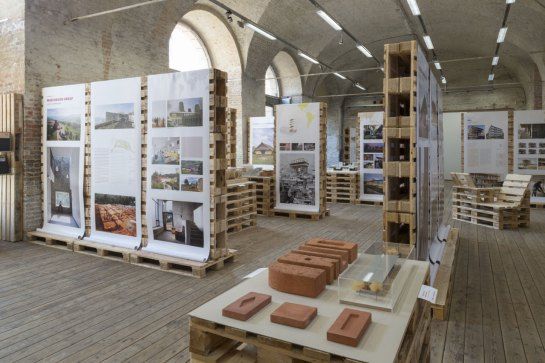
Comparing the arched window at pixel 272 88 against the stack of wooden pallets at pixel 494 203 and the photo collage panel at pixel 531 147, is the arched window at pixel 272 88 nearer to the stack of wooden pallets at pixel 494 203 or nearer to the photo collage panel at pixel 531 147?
the photo collage panel at pixel 531 147

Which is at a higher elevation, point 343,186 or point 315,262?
point 343,186

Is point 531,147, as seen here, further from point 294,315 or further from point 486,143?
point 294,315

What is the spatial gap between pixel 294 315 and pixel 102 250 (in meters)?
5.58

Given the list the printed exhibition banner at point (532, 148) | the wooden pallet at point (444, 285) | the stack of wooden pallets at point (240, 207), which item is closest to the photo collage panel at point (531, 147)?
the printed exhibition banner at point (532, 148)

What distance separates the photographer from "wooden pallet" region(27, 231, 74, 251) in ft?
24.1

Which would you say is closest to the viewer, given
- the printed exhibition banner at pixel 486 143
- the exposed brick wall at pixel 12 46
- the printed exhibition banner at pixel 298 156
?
the exposed brick wall at pixel 12 46

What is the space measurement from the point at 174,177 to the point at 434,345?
4.26m

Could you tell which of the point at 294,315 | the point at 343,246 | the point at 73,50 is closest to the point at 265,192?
the point at 73,50

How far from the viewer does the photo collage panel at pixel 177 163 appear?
238 inches

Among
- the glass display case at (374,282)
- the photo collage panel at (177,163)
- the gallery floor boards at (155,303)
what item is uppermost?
the photo collage panel at (177,163)

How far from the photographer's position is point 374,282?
243 cm

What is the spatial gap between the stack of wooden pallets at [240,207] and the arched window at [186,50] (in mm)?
7297

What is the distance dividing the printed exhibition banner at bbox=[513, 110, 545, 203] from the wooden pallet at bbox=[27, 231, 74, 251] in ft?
40.8

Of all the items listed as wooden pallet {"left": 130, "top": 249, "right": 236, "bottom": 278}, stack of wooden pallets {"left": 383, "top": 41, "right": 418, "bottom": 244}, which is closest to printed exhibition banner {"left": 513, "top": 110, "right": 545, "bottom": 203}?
stack of wooden pallets {"left": 383, "top": 41, "right": 418, "bottom": 244}
